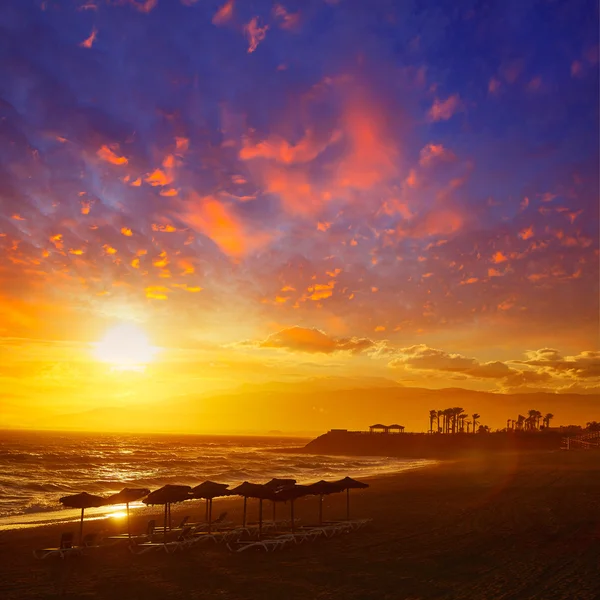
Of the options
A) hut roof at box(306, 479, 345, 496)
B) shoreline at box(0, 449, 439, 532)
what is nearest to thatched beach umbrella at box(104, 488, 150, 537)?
hut roof at box(306, 479, 345, 496)

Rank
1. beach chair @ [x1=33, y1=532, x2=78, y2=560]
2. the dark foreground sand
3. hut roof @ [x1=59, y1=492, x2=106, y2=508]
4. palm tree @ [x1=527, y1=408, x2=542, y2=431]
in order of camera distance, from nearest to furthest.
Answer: the dark foreground sand < beach chair @ [x1=33, y1=532, x2=78, y2=560] < hut roof @ [x1=59, y1=492, x2=106, y2=508] < palm tree @ [x1=527, y1=408, x2=542, y2=431]

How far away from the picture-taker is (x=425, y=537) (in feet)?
61.1

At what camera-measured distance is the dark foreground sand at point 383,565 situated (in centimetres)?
1281

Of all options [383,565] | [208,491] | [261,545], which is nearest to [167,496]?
[208,491]

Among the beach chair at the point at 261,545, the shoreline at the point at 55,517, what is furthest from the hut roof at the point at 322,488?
the shoreline at the point at 55,517

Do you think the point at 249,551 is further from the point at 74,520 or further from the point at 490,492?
the point at 490,492

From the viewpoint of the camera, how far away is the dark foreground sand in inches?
504

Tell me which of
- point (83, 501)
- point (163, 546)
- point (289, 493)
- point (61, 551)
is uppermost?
point (289, 493)

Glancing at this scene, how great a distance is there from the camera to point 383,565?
49.4ft

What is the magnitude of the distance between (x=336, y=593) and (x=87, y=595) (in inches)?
235

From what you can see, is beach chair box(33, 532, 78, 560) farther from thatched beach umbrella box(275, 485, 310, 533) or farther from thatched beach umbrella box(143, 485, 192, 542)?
Result: thatched beach umbrella box(275, 485, 310, 533)

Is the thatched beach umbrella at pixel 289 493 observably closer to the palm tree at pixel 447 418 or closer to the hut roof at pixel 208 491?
the hut roof at pixel 208 491

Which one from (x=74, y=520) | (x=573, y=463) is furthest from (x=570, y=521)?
(x=573, y=463)

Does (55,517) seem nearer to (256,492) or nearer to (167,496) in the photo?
(167,496)
